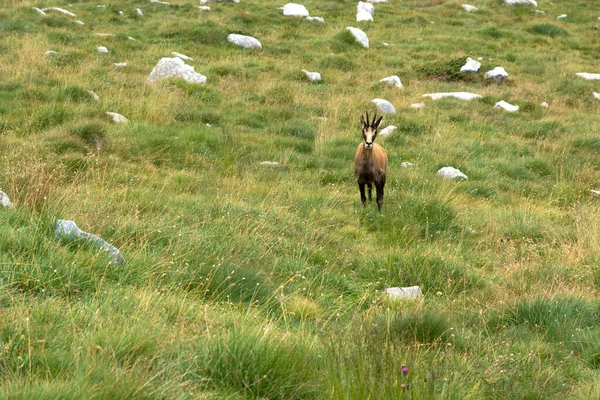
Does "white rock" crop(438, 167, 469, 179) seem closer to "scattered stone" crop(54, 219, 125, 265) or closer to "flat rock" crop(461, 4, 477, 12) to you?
"scattered stone" crop(54, 219, 125, 265)

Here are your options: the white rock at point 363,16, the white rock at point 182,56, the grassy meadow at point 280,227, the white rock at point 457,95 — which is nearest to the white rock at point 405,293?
the grassy meadow at point 280,227

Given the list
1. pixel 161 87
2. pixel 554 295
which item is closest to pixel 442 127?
pixel 161 87

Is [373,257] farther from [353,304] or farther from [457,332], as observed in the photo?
[457,332]

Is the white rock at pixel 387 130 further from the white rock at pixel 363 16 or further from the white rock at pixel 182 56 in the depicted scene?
the white rock at pixel 363 16

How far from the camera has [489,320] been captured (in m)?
5.57

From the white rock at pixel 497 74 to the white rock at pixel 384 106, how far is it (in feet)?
20.1

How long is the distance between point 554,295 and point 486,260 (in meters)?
1.92

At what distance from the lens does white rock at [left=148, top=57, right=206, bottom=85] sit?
613 inches

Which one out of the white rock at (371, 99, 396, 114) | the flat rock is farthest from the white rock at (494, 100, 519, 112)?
Result: the flat rock

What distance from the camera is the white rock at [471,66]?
20203 mm

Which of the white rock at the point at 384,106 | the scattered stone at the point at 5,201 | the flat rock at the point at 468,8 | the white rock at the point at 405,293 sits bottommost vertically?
the white rock at the point at 384,106

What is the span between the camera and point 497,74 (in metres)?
19.9

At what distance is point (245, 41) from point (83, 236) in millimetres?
16563

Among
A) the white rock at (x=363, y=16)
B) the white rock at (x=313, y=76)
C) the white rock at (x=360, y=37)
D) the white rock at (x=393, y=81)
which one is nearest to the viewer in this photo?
the white rock at (x=393, y=81)
